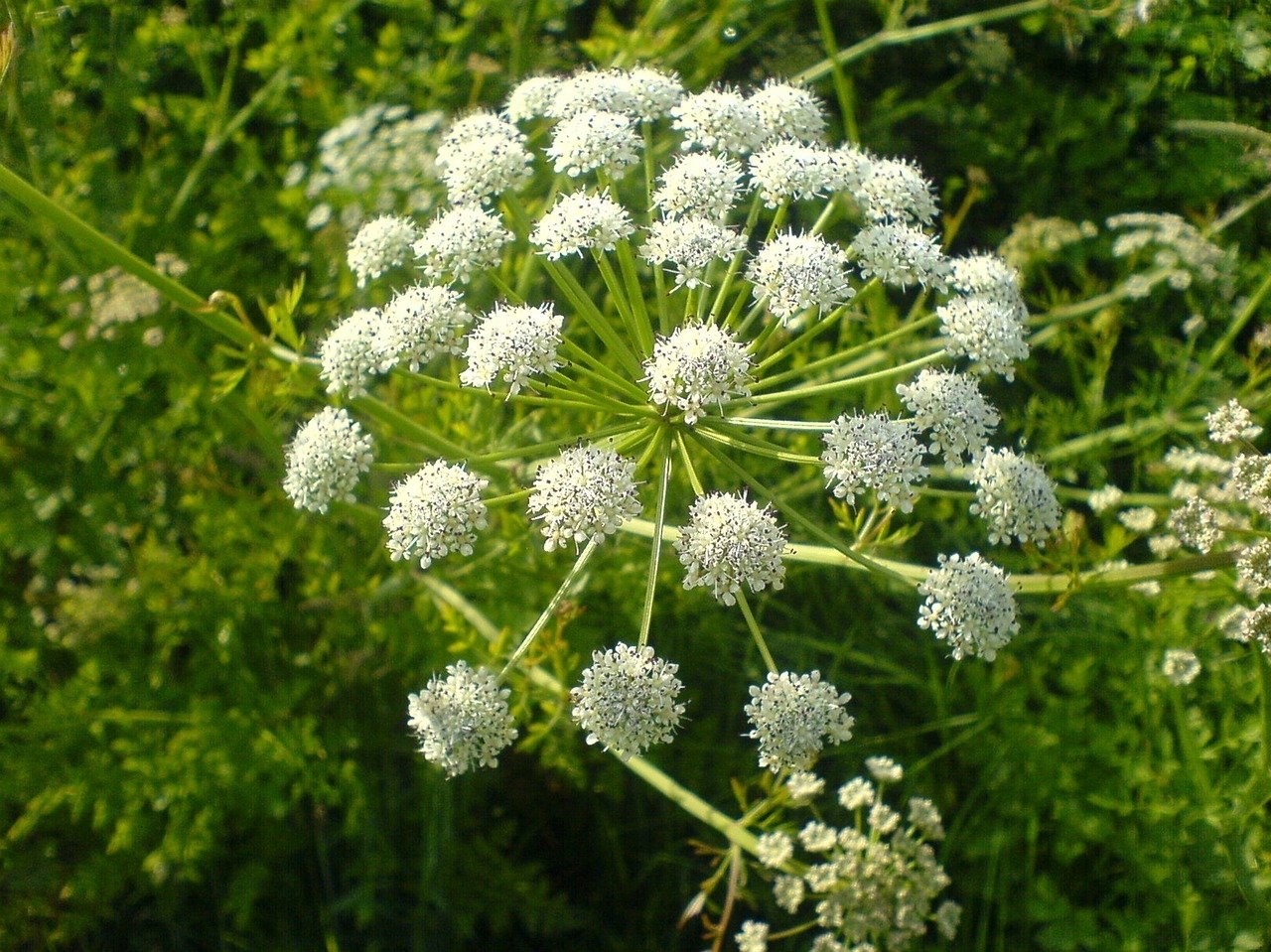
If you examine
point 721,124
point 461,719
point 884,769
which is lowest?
point 884,769

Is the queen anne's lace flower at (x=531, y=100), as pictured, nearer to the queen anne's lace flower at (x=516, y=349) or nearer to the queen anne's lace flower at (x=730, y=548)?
the queen anne's lace flower at (x=516, y=349)

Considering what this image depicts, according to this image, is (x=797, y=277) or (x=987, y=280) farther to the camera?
(x=987, y=280)

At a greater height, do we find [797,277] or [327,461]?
[797,277]

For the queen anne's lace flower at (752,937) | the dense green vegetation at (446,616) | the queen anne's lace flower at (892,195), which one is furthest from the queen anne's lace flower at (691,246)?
the queen anne's lace flower at (752,937)

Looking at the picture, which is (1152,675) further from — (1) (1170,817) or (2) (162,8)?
(2) (162,8)

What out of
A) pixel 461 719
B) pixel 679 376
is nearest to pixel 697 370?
pixel 679 376

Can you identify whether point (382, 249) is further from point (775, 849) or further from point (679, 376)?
point (775, 849)

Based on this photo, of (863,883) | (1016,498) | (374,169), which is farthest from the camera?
(374,169)
